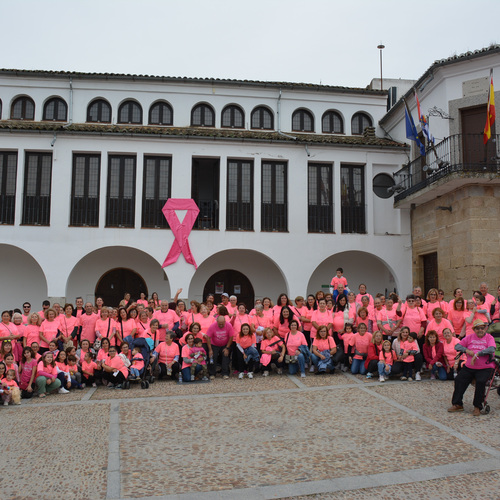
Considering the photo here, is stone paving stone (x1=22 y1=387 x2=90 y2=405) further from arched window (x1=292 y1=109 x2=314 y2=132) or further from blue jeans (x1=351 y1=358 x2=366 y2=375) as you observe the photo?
arched window (x1=292 y1=109 x2=314 y2=132)

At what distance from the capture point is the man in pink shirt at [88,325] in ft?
35.7

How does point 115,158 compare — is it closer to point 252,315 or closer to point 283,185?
point 283,185

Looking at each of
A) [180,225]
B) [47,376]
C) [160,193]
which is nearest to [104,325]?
[47,376]

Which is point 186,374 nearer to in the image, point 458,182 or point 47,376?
point 47,376

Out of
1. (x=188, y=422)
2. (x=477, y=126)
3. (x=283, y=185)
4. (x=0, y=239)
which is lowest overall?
(x=188, y=422)

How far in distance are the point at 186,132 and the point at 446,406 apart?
42.2 feet

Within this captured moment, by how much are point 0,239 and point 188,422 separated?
1216 centimetres

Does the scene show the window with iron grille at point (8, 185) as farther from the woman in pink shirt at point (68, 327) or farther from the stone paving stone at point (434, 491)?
the stone paving stone at point (434, 491)

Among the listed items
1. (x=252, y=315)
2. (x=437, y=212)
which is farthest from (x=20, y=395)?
(x=437, y=212)

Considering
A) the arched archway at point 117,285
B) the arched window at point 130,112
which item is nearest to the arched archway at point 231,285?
the arched archway at point 117,285

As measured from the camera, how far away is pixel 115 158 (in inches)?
683

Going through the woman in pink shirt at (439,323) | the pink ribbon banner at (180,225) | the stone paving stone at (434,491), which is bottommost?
the stone paving stone at (434,491)

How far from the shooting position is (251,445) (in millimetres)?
6148

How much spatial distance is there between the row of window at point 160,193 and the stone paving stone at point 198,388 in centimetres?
813
